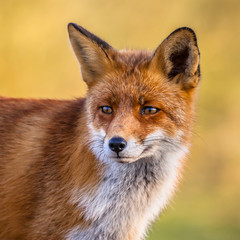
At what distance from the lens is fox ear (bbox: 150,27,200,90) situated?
4.69 m

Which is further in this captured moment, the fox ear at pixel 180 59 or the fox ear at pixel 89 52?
the fox ear at pixel 89 52

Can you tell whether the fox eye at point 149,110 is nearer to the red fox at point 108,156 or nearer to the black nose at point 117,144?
the red fox at point 108,156

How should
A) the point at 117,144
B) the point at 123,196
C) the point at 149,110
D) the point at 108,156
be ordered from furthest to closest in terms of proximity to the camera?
the point at 123,196, the point at 149,110, the point at 108,156, the point at 117,144

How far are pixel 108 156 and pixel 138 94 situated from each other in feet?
Result: 2.08

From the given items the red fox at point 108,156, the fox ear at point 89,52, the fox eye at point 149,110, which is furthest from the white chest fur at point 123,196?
the fox ear at point 89,52

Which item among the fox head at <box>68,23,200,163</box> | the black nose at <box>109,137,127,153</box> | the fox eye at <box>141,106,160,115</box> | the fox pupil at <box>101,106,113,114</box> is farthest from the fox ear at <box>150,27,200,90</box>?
the black nose at <box>109,137,127,153</box>

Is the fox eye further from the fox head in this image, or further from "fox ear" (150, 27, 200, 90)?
"fox ear" (150, 27, 200, 90)

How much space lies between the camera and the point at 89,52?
495cm

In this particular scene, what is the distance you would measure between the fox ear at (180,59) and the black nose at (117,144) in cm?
93

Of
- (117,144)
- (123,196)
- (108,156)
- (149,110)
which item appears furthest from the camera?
(123,196)

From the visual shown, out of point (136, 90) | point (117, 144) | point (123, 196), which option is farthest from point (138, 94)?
point (123, 196)

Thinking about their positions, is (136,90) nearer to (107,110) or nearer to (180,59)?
(107,110)

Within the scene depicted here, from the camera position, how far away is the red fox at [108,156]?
182 inches

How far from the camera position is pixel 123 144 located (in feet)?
14.0
